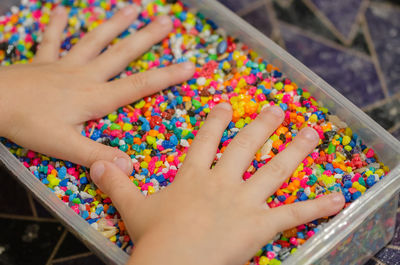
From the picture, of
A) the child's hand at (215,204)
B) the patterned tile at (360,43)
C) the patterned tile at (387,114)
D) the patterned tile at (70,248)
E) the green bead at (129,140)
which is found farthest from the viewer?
the patterned tile at (360,43)

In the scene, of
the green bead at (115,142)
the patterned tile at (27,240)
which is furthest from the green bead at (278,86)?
the patterned tile at (27,240)

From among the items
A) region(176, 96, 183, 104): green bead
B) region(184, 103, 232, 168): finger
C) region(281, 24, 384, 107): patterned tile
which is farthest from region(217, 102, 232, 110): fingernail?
region(281, 24, 384, 107): patterned tile

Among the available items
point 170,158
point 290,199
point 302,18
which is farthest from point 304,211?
point 302,18

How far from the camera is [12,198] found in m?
1.14

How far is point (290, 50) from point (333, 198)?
0.57m

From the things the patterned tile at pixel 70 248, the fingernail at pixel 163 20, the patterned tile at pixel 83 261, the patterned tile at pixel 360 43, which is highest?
the fingernail at pixel 163 20

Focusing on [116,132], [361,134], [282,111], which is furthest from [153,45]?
[361,134]

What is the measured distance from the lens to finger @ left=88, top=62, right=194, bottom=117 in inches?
38.1

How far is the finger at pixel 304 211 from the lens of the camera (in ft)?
2.64

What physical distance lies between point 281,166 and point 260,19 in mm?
633

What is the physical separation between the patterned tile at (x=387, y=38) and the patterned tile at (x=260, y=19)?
10.8 inches

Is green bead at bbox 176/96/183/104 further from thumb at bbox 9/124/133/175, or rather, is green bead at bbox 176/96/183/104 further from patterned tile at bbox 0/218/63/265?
patterned tile at bbox 0/218/63/265

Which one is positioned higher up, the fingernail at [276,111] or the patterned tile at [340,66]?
the fingernail at [276,111]

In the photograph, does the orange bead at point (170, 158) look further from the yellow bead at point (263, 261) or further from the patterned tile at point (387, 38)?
the patterned tile at point (387, 38)
